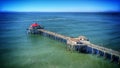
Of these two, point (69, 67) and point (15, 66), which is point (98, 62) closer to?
point (69, 67)

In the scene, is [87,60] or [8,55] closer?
[87,60]

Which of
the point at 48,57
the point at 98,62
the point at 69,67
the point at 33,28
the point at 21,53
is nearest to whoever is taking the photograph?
the point at 69,67

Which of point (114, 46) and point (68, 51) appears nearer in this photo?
point (68, 51)

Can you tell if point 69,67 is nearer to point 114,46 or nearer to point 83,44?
point 83,44

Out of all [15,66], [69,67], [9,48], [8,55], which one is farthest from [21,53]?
[69,67]

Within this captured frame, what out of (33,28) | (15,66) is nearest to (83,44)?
(15,66)

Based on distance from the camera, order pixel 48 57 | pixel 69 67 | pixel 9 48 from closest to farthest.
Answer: pixel 69 67 < pixel 48 57 < pixel 9 48

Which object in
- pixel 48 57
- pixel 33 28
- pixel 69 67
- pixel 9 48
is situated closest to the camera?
pixel 69 67

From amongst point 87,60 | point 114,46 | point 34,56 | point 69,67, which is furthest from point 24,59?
point 114,46

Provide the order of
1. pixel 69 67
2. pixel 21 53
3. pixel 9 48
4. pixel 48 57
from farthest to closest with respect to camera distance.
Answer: pixel 9 48, pixel 21 53, pixel 48 57, pixel 69 67
